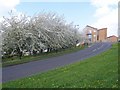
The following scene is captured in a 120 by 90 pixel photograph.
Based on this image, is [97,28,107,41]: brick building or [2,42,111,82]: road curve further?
[97,28,107,41]: brick building

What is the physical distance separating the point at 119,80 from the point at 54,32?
3893 centimetres

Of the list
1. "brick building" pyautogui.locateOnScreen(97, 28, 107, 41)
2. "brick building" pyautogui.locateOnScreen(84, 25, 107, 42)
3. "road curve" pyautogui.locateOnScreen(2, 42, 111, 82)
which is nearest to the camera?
"road curve" pyautogui.locateOnScreen(2, 42, 111, 82)

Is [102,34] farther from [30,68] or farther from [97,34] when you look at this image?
[30,68]

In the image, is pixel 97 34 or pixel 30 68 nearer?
pixel 30 68

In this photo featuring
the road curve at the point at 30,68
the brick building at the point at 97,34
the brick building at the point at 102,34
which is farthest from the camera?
the brick building at the point at 102,34

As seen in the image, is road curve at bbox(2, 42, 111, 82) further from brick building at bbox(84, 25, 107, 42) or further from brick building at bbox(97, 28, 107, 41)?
brick building at bbox(97, 28, 107, 41)

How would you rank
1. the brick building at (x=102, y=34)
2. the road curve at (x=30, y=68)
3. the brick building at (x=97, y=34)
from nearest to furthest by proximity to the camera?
the road curve at (x=30, y=68)
the brick building at (x=97, y=34)
the brick building at (x=102, y=34)

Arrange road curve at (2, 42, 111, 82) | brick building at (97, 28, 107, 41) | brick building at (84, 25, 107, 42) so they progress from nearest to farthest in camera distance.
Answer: road curve at (2, 42, 111, 82) → brick building at (84, 25, 107, 42) → brick building at (97, 28, 107, 41)

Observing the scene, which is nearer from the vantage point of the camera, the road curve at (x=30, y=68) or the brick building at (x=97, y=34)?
the road curve at (x=30, y=68)

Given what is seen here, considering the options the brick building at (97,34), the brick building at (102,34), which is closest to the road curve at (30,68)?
the brick building at (97,34)

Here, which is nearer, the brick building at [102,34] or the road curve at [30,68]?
the road curve at [30,68]

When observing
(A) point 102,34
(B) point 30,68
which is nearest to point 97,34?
(A) point 102,34

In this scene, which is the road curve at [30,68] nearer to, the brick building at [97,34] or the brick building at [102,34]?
the brick building at [97,34]

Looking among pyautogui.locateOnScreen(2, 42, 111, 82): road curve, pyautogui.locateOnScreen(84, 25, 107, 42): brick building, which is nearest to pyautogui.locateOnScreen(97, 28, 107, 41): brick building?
pyautogui.locateOnScreen(84, 25, 107, 42): brick building
